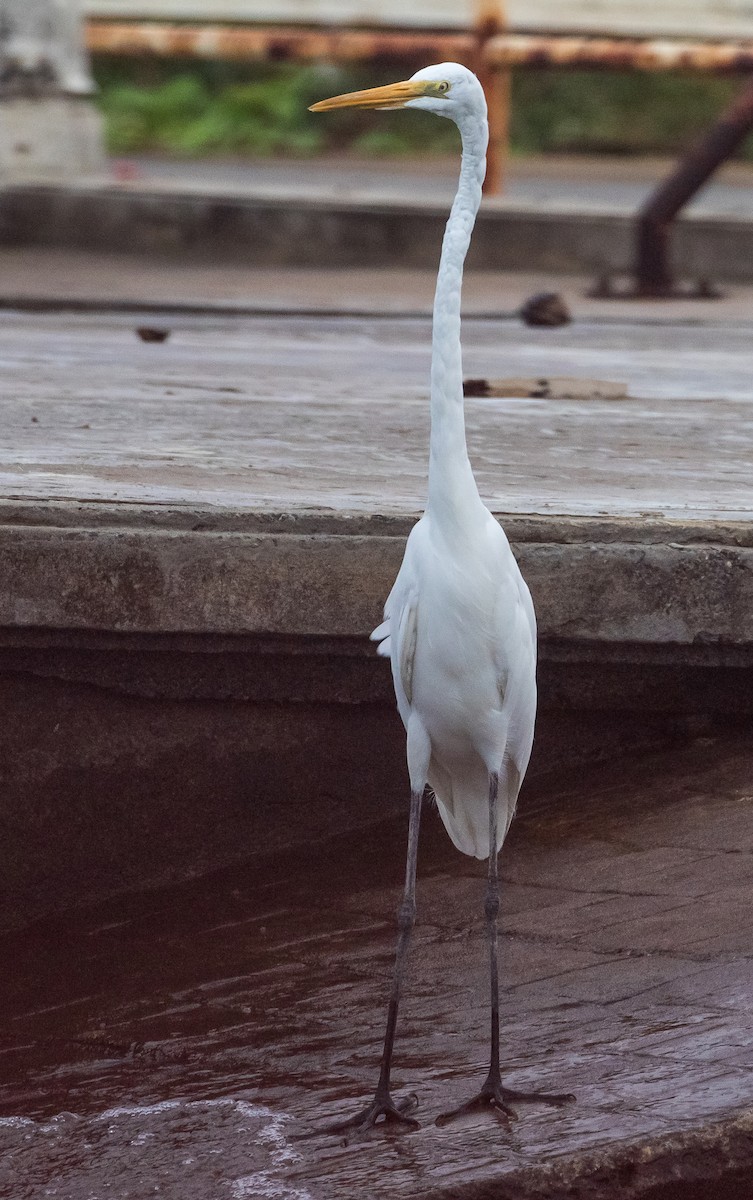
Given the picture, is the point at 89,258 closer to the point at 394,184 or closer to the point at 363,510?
the point at 394,184

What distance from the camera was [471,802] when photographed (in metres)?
2.62

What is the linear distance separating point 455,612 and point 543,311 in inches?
169

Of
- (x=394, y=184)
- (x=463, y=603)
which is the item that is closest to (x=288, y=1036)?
(x=463, y=603)

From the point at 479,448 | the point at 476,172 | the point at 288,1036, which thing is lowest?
the point at 288,1036

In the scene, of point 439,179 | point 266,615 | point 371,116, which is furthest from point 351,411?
point 371,116

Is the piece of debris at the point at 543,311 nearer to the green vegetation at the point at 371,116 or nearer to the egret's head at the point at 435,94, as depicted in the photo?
the egret's head at the point at 435,94

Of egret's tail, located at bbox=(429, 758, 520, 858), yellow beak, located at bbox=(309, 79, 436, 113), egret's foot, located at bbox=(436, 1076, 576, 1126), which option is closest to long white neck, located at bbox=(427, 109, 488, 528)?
yellow beak, located at bbox=(309, 79, 436, 113)

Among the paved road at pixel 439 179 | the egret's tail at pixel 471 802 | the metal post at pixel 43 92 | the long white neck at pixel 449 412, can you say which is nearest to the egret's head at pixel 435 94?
the long white neck at pixel 449 412

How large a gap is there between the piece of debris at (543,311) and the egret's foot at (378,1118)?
448 cm

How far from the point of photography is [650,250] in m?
7.91

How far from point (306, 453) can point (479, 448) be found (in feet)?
1.34

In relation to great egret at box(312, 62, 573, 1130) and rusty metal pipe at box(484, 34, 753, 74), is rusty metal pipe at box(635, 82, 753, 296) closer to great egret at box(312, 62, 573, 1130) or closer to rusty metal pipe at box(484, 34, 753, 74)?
rusty metal pipe at box(484, 34, 753, 74)

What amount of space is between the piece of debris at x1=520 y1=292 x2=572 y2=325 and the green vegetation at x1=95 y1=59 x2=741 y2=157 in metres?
15.8

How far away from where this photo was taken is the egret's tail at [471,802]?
2592mm
